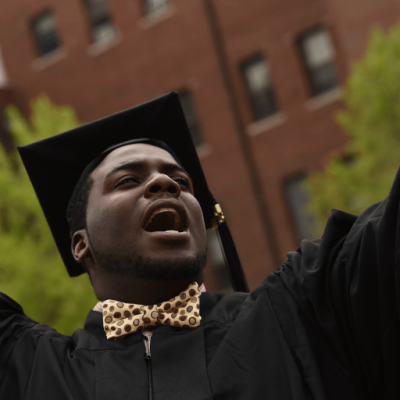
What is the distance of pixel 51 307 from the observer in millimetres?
10117

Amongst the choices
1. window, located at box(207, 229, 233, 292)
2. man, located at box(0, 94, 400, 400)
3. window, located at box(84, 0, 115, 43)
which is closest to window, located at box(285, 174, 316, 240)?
window, located at box(207, 229, 233, 292)

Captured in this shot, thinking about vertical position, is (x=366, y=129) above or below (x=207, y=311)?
below

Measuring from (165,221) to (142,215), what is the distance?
118 mm

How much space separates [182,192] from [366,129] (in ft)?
27.8

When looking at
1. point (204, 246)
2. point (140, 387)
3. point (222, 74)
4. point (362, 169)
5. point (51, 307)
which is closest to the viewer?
point (140, 387)

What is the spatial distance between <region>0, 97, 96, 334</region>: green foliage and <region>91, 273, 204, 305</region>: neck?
7422mm

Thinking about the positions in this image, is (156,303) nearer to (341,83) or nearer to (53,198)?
(53,198)

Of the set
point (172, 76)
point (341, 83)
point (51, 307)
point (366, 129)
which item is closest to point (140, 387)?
point (51, 307)

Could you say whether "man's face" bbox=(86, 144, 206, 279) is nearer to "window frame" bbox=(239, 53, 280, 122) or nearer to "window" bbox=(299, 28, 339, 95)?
"window" bbox=(299, 28, 339, 95)

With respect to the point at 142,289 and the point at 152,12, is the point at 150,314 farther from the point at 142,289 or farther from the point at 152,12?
the point at 152,12

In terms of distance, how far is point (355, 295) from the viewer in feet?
6.77

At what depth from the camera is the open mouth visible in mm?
2699

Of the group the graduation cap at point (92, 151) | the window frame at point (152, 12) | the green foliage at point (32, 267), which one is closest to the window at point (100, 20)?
the window frame at point (152, 12)

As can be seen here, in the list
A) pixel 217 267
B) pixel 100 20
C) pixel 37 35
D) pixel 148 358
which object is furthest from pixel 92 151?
pixel 37 35
